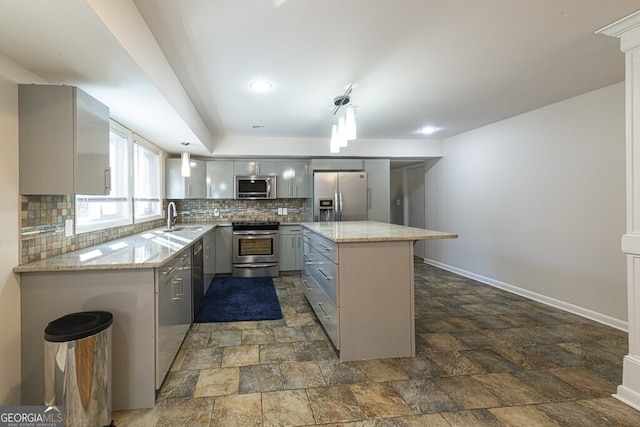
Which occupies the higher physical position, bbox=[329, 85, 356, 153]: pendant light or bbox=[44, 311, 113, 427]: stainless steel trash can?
bbox=[329, 85, 356, 153]: pendant light

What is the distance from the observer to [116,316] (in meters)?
1.77

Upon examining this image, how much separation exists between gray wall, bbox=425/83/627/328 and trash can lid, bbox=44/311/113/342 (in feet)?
14.1

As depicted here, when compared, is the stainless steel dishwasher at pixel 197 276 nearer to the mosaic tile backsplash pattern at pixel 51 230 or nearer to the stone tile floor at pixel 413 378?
the stone tile floor at pixel 413 378

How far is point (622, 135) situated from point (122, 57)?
4.19 metres

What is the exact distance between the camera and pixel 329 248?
2559 mm

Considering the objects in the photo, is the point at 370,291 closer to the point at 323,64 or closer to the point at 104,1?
the point at 323,64

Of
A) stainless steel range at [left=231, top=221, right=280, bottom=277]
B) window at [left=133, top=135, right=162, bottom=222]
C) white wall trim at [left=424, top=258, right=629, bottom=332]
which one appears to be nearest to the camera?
white wall trim at [left=424, top=258, right=629, bottom=332]

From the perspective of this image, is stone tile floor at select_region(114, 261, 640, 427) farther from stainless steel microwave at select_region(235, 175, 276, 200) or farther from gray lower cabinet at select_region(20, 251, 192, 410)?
stainless steel microwave at select_region(235, 175, 276, 200)

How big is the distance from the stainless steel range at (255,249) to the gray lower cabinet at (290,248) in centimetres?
11

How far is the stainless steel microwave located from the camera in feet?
17.3

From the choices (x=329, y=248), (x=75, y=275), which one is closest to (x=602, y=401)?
(x=329, y=248)

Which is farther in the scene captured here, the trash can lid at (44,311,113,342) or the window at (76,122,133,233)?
the window at (76,122,133,233)
